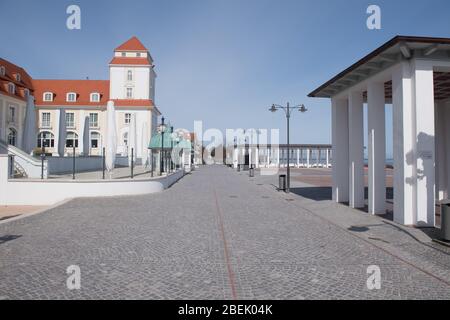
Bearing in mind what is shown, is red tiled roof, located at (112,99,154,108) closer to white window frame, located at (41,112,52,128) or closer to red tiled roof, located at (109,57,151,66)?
red tiled roof, located at (109,57,151,66)

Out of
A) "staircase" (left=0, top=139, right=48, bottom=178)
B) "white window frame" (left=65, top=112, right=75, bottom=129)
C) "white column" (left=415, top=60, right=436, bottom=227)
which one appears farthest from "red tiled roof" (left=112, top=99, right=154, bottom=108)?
"white column" (left=415, top=60, right=436, bottom=227)

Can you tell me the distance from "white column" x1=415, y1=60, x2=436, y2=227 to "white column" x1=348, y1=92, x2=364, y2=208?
12.6 feet

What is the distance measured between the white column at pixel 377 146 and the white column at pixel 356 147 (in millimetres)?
1564

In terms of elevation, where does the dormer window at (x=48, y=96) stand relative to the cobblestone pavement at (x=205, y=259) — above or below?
above

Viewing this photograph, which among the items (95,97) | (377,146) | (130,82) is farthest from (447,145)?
(95,97)

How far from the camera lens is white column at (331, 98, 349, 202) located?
14.8 metres

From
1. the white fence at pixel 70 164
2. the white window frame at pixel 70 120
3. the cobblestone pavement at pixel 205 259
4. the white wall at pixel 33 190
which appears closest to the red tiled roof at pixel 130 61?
the white window frame at pixel 70 120

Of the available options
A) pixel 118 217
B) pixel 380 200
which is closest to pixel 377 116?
pixel 380 200

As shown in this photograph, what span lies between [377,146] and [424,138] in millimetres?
2146

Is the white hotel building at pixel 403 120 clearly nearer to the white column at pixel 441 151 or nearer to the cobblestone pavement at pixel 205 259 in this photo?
the white column at pixel 441 151

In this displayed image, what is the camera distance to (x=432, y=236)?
8.26m

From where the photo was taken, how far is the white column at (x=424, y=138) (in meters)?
9.39

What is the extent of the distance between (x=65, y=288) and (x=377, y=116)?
1077 centimetres
